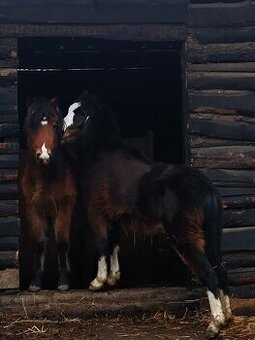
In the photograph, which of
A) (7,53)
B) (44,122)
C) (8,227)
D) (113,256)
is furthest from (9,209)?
(7,53)

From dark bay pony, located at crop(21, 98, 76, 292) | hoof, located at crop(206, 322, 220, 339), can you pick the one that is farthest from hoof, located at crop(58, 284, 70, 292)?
hoof, located at crop(206, 322, 220, 339)

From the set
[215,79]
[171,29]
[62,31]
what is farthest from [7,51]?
[215,79]

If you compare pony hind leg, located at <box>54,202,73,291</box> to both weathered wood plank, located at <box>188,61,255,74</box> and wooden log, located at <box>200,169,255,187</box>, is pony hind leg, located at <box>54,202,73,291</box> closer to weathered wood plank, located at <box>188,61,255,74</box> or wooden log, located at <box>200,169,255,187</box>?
wooden log, located at <box>200,169,255,187</box>

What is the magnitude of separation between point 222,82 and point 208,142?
733 mm

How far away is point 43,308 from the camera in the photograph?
6.92 meters

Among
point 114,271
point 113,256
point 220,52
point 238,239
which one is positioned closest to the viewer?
point 238,239

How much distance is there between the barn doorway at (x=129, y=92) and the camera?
900 centimetres

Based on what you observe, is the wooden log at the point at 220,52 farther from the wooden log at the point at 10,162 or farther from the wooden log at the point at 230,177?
the wooden log at the point at 10,162

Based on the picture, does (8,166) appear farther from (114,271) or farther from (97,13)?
(97,13)

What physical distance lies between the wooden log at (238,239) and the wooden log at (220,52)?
201cm

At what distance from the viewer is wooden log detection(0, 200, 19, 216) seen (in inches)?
278

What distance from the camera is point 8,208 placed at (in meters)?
7.08

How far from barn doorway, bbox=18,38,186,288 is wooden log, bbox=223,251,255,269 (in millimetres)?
2019

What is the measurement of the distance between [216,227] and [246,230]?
2.68 ft
